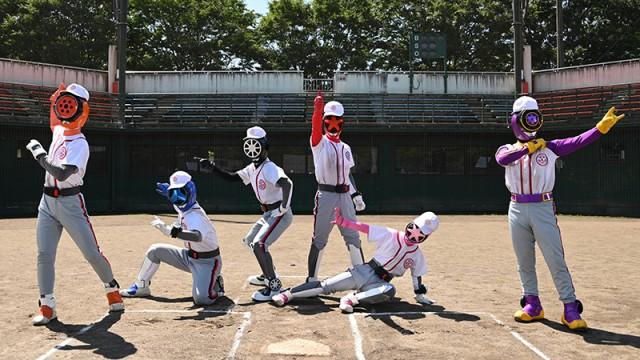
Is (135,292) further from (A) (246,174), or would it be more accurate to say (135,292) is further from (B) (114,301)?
(A) (246,174)

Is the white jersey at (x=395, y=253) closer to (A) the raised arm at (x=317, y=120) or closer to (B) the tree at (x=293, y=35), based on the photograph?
(A) the raised arm at (x=317, y=120)

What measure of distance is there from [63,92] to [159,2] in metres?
41.9

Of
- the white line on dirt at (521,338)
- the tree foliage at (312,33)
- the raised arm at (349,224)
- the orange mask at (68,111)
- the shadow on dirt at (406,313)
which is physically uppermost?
Result: the tree foliage at (312,33)

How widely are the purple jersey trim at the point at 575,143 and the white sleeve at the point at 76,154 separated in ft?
17.7

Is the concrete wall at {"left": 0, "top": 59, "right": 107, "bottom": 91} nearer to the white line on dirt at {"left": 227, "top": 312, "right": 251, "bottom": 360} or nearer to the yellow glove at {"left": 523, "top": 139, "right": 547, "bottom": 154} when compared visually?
the white line on dirt at {"left": 227, "top": 312, "right": 251, "bottom": 360}

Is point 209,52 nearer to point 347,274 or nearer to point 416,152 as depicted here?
point 416,152

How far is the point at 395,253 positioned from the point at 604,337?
95.0 inches

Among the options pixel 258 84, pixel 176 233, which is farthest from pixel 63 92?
pixel 258 84

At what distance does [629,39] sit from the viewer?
41.5 meters

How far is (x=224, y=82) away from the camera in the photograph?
2789 centimetres

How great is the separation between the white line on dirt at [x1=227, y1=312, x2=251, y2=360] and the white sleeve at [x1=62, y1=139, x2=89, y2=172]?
2.56m

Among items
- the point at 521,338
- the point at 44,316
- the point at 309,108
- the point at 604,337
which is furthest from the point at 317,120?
the point at 309,108

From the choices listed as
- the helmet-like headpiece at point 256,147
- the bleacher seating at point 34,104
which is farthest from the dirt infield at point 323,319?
the bleacher seating at point 34,104

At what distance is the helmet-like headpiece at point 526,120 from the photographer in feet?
20.2
